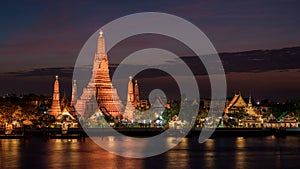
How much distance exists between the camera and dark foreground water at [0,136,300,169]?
104 feet

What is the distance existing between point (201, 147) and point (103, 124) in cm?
1812

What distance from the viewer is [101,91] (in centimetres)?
6575

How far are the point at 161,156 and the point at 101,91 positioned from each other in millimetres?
30812

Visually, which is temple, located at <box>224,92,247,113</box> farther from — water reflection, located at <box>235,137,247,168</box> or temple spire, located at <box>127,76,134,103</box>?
water reflection, located at <box>235,137,247,168</box>

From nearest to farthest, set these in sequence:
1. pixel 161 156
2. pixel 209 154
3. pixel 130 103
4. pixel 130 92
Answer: pixel 161 156
pixel 209 154
pixel 130 103
pixel 130 92

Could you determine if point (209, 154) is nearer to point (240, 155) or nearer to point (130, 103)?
point (240, 155)

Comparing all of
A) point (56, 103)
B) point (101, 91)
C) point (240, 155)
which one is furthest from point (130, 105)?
point (240, 155)

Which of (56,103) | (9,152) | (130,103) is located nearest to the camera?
(9,152)

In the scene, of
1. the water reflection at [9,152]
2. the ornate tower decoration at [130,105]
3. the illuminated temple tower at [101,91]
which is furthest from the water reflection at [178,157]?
the ornate tower decoration at [130,105]

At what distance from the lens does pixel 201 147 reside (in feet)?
138

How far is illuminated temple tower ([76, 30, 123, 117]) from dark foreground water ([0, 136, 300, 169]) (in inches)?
742

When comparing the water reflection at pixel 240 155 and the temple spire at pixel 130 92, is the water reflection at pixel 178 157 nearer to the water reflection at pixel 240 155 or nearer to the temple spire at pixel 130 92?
the water reflection at pixel 240 155

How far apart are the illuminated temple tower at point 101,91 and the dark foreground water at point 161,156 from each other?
18854 mm

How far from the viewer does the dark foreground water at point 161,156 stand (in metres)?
31.7
